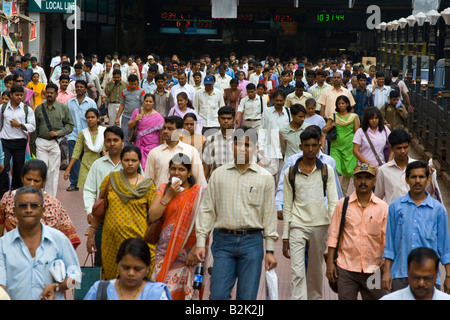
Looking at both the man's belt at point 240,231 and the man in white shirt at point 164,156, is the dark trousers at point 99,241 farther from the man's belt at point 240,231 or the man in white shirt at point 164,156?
the man's belt at point 240,231

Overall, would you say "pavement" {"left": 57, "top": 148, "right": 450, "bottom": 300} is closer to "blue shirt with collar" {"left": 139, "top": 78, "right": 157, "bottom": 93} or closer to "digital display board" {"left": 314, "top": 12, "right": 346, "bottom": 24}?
"blue shirt with collar" {"left": 139, "top": 78, "right": 157, "bottom": 93}

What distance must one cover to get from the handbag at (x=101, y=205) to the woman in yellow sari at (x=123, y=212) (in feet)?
0.10

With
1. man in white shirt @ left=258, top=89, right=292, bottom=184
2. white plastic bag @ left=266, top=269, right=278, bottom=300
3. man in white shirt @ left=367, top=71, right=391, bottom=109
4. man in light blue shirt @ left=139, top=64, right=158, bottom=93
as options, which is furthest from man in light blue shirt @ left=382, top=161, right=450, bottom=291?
man in light blue shirt @ left=139, top=64, right=158, bottom=93

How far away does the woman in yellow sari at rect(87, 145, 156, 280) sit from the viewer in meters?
6.37

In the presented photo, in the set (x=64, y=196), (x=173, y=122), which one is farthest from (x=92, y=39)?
(x=173, y=122)

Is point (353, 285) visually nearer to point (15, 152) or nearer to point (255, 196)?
point (255, 196)

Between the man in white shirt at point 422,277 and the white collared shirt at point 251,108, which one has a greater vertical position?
the white collared shirt at point 251,108

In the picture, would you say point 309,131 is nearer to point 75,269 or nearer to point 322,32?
point 75,269

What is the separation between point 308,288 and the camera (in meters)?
6.94

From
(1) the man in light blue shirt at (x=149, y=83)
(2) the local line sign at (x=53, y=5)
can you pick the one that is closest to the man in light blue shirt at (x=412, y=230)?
(1) the man in light blue shirt at (x=149, y=83)

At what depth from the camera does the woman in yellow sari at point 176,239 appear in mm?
6203

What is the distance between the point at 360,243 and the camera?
6039 mm

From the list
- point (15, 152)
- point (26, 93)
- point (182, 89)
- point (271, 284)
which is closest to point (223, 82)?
point (182, 89)

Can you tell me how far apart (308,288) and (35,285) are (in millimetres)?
2588
